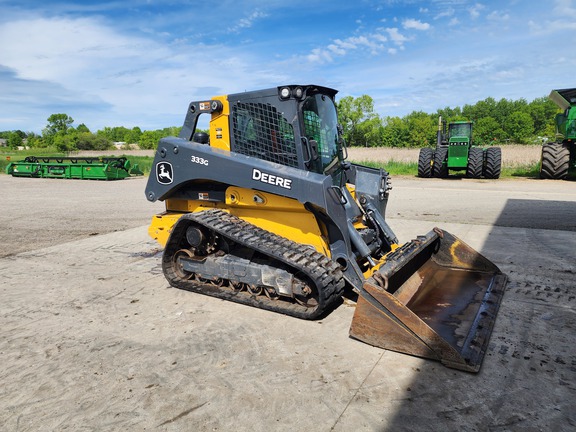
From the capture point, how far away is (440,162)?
65.2 feet

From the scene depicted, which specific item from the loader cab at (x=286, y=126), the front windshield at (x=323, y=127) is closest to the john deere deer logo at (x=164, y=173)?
the loader cab at (x=286, y=126)

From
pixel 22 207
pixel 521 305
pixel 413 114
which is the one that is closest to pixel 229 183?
pixel 521 305

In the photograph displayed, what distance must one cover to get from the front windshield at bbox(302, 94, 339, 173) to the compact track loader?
0.05 ft

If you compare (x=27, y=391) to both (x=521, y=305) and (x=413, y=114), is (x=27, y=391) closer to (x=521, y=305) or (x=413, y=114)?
(x=521, y=305)

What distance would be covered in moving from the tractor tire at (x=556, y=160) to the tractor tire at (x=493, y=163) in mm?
1777

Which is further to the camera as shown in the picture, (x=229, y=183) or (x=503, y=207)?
(x=503, y=207)

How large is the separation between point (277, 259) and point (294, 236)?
49cm

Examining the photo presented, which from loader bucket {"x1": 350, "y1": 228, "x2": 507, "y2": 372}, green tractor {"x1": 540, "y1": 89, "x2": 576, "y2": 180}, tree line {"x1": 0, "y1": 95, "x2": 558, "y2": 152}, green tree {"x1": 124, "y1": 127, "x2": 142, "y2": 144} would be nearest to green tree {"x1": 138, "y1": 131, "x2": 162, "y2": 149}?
tree line {"x1": 0, "y1": 95, "x2": 558, "y2": 152}

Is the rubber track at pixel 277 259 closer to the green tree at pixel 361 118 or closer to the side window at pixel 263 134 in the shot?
the side window at pixel 263 134

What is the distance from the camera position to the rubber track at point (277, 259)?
3996mm

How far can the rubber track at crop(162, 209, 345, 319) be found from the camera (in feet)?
13.1

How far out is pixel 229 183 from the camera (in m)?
4.66

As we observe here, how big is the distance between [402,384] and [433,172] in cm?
1889

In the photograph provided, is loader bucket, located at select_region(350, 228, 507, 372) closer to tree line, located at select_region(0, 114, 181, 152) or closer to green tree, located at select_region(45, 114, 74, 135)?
tree line, located at select_region(0, 114, 181, 152)
